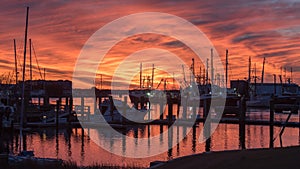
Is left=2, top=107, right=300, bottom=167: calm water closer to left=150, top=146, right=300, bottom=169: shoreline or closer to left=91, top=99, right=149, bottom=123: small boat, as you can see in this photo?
left=91, top=99, right=149, bottom=123: small boat

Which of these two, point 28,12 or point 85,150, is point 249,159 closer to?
point 85,150

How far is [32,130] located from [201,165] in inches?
1542

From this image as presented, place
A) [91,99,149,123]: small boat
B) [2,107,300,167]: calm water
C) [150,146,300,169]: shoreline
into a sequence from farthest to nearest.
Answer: [91,99,149,123]: small boat
[2,107,300,167]: calm water
[150,146,300,169]: shoreline

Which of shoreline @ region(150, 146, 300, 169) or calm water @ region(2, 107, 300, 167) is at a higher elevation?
shoreline @ region(150, 146, 300, 169)

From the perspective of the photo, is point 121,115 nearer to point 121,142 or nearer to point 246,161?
point 121,142

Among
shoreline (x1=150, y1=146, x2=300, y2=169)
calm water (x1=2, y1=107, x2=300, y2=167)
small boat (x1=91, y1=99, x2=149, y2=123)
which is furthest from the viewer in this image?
small boat (x1=91, y1=99, x2=149, y2=123)

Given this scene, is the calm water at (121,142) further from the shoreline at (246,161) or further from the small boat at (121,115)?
the shoreline at (246,161)

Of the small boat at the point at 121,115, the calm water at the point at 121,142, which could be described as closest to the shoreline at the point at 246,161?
the calm water at the point at 121,142

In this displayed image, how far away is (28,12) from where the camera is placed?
40500mm

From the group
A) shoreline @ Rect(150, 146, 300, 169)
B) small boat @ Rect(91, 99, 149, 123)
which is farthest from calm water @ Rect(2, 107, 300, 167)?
shoreline @ Rect(150, 146, 300, 169)

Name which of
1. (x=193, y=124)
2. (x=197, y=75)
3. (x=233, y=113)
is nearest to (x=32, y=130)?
(x=193, y=124)

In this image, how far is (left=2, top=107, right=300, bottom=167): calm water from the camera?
32406mm

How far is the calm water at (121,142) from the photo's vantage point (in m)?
32.4

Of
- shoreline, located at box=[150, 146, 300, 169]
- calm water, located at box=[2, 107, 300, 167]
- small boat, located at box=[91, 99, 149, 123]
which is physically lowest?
calm water, located at box=[2, 107, 300, 167]
